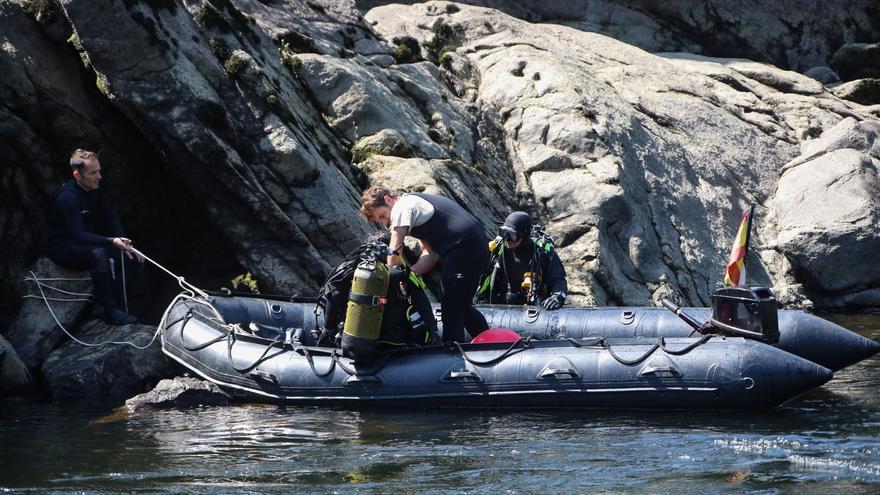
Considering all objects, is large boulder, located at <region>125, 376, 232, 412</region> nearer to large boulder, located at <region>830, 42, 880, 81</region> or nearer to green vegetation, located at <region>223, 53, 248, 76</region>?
green vegetation, located at <region>223, 53, 248, 76</region>

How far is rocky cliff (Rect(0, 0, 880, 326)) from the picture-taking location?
39.4 ft

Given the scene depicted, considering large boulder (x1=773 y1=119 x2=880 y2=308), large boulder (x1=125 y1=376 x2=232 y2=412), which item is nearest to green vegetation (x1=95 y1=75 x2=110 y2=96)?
large boulder (x1=125 y1=376 x2=232 y2=412)

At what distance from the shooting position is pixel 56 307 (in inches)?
440

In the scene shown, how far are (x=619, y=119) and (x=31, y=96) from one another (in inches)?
356

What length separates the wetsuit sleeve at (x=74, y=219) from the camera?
35.7 feet

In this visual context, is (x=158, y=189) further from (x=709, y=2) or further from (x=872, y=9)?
(x=872, y=9)

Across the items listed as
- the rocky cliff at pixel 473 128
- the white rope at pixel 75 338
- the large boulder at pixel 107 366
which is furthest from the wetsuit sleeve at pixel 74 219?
the rocky cliff at pixel 473 128

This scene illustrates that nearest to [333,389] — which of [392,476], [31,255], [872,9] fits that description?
[392,476]

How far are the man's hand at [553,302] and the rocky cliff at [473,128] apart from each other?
2754 mm

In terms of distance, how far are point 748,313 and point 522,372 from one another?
6.50 feet

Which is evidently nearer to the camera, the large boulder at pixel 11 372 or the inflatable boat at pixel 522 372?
the inflatable boat at pixel 522 372

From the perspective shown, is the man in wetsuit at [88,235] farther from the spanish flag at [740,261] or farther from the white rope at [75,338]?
the spanish flag at [740,261]

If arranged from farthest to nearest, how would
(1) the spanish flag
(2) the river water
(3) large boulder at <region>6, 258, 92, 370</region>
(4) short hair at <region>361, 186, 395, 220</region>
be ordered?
1. (3) large boulder at <region>6, 258, 92, 370</region>
2. (1) the spanish flag
3. (4) short hair at <region>361, 186, 395, 220</region>
4. (2) the river water

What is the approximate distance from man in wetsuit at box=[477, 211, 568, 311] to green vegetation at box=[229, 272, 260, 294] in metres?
2.68
